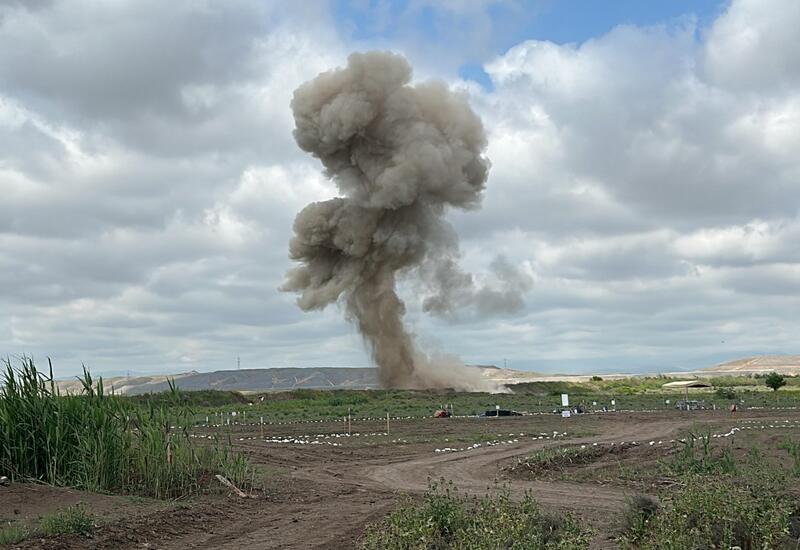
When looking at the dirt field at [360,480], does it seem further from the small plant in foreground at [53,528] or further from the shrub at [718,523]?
the shrub at [718,523]

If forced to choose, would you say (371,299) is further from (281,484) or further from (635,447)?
(281,484)

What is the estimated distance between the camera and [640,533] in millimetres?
10703

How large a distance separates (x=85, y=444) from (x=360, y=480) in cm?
677

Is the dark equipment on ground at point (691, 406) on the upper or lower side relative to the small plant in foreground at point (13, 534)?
upper

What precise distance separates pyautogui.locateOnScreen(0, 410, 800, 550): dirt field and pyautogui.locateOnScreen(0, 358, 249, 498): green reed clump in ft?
3.22

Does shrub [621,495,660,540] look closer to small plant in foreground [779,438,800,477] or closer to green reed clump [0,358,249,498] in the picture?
small plant in foreground [779,438,800,477]

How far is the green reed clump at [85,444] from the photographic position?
1669cm

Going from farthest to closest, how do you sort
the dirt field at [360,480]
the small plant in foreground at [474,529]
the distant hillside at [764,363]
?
1. the distant hillside at [764,363]
2. the dirt field at [360,480]
3. the small plant in foreground at [474,529]

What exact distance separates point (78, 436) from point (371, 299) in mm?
42840

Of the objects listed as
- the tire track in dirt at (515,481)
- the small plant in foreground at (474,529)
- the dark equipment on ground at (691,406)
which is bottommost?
the tire track in dirt at (515,481)

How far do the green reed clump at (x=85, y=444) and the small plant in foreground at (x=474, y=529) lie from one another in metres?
6.52

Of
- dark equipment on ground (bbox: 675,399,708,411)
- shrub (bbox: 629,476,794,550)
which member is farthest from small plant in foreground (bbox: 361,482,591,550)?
dark equipment on ground (bbox: 675,399,708,411)

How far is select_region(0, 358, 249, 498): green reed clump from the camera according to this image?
16688mm

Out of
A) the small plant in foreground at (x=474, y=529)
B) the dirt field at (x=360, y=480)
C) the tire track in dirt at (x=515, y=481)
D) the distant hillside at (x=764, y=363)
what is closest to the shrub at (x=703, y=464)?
the dirt field at (x=360, y=480)
